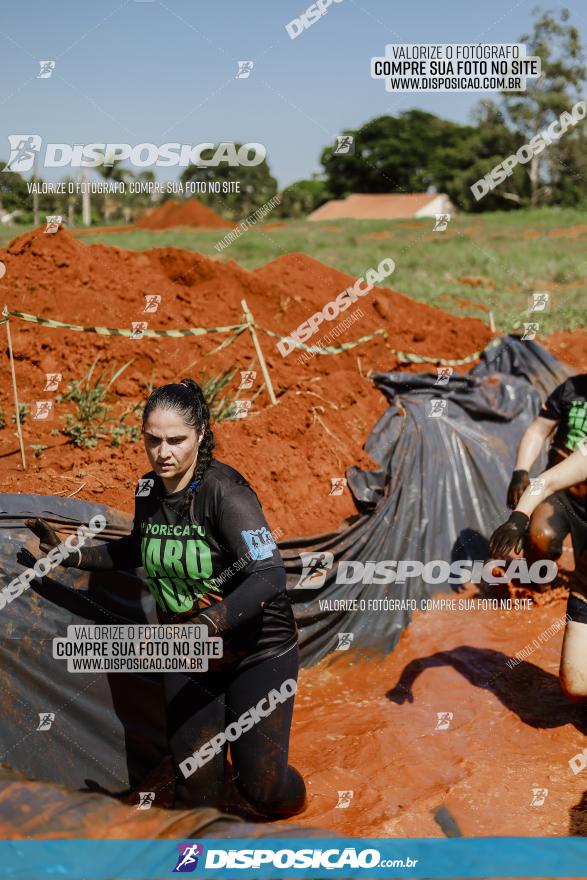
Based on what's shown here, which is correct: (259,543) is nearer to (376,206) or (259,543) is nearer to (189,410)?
(189,410)

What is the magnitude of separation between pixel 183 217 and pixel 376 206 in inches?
401

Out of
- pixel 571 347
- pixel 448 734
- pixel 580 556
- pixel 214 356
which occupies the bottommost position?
pixel 448 734

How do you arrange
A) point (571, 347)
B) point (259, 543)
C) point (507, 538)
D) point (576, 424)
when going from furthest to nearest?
point (571, 347) < point (576, 424) < point (507, 538) < point (259, 543)

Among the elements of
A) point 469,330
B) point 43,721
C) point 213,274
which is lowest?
point 43,721

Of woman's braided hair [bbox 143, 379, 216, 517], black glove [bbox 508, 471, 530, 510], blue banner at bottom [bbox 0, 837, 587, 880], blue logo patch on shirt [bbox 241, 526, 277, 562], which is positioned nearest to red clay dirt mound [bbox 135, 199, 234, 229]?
black glove [bbox 508, 471, 530, 510]

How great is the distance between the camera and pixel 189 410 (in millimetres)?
3137

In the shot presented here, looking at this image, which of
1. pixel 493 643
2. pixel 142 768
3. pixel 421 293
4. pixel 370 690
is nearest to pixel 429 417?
pixel 493 643

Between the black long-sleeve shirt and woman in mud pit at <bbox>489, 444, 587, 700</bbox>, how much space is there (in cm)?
104

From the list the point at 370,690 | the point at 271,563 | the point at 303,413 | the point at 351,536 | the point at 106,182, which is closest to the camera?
the point at 271,563

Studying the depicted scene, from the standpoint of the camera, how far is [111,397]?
7242mm

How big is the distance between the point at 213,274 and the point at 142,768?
6978mm

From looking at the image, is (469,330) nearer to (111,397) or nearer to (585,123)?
(111,397)

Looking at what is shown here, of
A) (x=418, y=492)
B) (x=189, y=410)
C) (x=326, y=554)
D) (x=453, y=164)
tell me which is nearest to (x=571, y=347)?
(x=418, y=492)

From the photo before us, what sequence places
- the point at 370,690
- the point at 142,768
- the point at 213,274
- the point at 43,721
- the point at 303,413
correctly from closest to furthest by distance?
the point at 43,721 < the point at 142,768 < the point at 370,690 < the point at 303,413 < the point at 213,274
